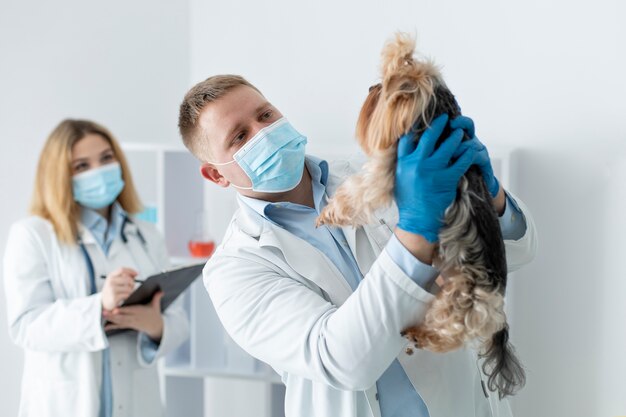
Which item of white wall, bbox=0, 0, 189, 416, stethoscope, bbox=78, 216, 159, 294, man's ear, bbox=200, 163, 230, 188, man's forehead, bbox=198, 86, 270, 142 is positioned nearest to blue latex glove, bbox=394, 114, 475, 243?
man's forehead, bbox=198, 86, 270, 142

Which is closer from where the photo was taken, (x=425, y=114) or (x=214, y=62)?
(x=425, y=114)

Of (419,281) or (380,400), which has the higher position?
(419,281)

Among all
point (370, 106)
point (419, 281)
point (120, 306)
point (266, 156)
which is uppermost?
point (370, 106)

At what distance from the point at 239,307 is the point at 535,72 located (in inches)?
63.7

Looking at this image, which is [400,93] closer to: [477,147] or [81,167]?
[477,147]

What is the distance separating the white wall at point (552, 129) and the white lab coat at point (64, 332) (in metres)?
1.02

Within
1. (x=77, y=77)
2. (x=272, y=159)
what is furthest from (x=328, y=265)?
(x=77, y=77)

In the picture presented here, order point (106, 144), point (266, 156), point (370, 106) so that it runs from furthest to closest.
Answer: point (106, 144)
point (266, 156)
point (370, 106)

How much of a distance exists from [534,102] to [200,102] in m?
1.42

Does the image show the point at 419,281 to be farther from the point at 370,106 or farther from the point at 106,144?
the point at 106,144

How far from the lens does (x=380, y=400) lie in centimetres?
156

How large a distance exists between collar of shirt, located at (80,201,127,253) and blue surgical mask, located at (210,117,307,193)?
1.34 metres

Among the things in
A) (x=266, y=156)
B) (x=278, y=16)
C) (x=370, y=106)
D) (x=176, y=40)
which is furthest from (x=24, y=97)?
(x=370, y=106)

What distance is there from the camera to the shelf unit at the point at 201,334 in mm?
3104
